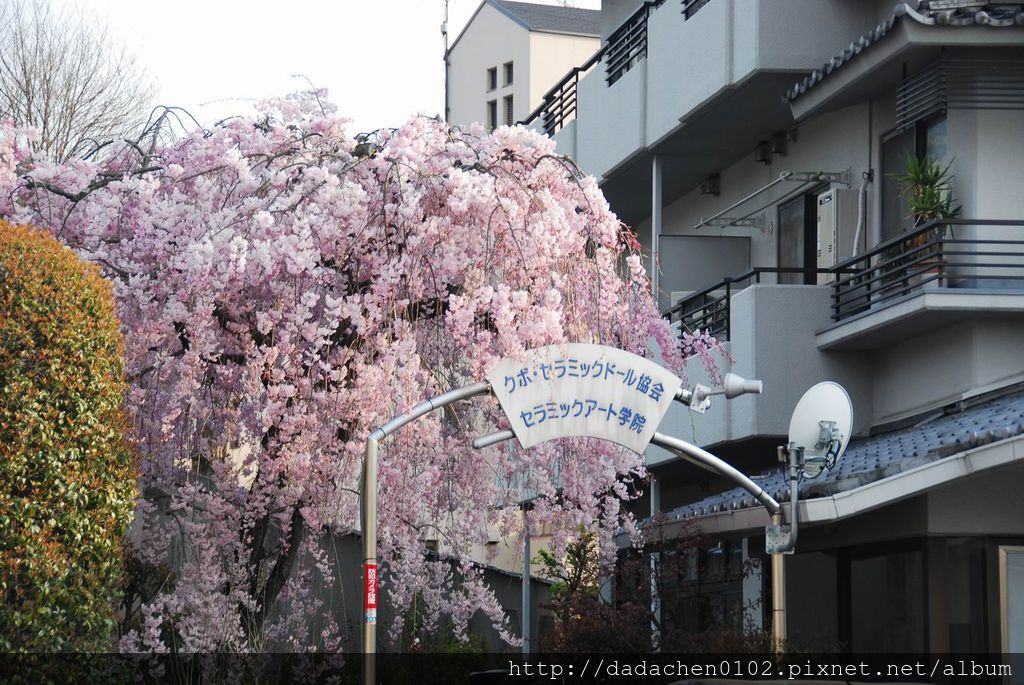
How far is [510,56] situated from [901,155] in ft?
96.0

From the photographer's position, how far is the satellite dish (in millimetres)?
13594

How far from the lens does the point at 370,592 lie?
11570mm

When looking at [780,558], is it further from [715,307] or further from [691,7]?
[691,7]

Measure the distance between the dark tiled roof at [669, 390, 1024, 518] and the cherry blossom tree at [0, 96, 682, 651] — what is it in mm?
2504

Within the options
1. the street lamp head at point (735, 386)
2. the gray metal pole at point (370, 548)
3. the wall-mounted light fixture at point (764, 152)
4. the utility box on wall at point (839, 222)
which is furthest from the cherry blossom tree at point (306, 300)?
the wall-mounted light fixture at point (764, 152)

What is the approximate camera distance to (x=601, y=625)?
15.1 m

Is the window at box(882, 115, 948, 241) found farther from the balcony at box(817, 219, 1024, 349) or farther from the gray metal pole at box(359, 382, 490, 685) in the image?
the gray metal pole at box(359, 382, 490, 685)

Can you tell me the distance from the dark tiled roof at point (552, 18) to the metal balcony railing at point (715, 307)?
24.1m

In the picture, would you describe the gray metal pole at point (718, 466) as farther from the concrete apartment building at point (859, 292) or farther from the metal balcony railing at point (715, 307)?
the metal balcony railing at point (715, 307)

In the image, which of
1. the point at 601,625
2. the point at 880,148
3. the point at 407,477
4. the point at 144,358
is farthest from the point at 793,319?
the point at 144,358

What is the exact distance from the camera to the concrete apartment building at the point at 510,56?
148 feet

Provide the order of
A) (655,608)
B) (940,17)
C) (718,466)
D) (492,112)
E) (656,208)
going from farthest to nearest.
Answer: (492,112), (656,208), (655,608), (940,17), (718,466)

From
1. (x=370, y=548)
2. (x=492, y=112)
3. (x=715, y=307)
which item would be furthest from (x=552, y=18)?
(x=370, y=548)

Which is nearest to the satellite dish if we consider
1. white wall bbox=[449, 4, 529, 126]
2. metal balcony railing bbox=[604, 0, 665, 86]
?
metal balcony railing bbox=[604, 0, 665, 86]
